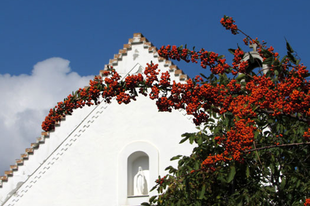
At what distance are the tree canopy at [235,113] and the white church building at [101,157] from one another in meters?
5.31

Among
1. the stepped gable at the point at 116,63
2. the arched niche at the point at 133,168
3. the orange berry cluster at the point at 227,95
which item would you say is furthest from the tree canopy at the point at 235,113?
the stepped gable at the point at 116,63

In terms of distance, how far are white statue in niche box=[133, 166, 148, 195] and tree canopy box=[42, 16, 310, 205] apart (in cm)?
547

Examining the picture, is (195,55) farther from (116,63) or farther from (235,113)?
(116,63)

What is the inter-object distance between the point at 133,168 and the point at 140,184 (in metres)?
0.81

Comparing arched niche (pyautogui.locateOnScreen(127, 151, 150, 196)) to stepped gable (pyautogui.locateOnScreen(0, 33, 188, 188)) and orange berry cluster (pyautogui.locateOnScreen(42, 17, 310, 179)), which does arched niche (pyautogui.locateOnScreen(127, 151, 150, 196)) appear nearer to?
stepped gable (pyautogui.locateOnScreen(0, 33, 188, 188))

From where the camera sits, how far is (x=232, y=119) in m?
8.52

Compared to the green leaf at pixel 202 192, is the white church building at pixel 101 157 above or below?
above

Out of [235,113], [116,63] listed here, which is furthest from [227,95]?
[116,63]

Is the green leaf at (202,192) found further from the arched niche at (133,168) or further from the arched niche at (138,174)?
the arched niche at (138,174)

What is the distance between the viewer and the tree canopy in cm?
764

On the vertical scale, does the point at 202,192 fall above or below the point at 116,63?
below

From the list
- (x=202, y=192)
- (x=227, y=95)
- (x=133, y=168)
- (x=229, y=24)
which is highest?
(x=133, y=168)

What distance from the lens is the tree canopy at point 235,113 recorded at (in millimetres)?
7637

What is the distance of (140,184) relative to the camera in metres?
17.0
